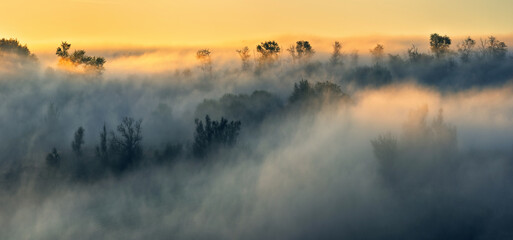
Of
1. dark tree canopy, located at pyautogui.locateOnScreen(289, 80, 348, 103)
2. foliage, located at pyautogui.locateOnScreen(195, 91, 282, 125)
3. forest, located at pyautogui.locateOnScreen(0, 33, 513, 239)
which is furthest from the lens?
foliage, located at pyautogui.locateOnScreen(195, 91, 282, 125)

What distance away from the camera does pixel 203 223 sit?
533 ft

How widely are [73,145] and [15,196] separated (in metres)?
20.8

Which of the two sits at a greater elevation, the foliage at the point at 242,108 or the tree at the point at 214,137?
the foliage at the point at 242,108

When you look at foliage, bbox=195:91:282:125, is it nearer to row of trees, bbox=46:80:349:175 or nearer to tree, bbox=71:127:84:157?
row of trees, bbox=46:80:349:175

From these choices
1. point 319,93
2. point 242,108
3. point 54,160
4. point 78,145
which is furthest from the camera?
point 242,108

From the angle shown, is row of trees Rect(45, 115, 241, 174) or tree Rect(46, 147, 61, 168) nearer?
tree Rect(46, 147, 61, 168)

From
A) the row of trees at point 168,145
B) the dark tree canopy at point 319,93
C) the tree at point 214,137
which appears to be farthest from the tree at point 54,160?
the dark tree canopy at point 319,93

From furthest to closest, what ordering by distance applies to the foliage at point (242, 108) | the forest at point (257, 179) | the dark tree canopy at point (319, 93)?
the foliage at point (242, 108)
the dark tree canopy at point (319, 93)
the forest at point (257, 179)

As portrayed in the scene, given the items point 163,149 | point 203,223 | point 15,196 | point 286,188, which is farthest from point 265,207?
point 15,196

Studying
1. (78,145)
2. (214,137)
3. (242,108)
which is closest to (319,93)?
(242,108)

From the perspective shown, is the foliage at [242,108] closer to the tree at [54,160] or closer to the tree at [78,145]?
the tree at [78,145]

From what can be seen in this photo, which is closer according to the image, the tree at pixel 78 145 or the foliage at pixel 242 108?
the tree at pixel 78 145

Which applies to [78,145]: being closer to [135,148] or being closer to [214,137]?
[135,148]

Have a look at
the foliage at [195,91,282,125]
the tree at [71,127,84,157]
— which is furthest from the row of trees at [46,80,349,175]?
the foliage at [195,91,282,125]
